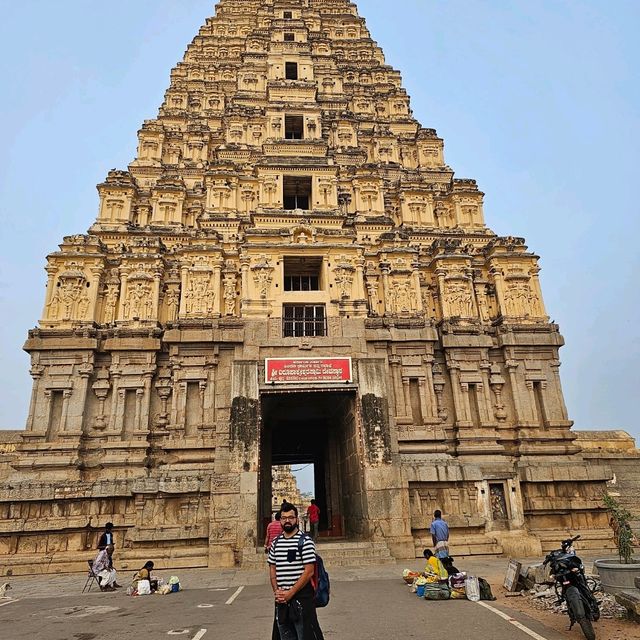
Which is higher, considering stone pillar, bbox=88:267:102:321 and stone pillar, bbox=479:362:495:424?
stone pillar, bbox=88:267:102:321

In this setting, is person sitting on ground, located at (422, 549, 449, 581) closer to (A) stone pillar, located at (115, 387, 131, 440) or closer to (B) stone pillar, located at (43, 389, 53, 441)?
(A) stone pillar, located at (115, 387, 131, 440)

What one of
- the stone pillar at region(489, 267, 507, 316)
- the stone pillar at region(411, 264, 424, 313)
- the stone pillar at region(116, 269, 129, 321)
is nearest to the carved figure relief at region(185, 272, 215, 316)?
the stone pillar at region(116, 269, 129, 321)

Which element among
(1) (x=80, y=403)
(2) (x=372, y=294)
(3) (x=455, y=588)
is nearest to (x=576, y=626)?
(3) (x=455, y=588)

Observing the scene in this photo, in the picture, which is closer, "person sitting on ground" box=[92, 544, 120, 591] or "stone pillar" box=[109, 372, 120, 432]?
"person sitting on ground" box=[92, 544, 120, 591]

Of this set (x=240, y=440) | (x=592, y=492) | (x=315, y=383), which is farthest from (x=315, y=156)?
(x=592, y=492)

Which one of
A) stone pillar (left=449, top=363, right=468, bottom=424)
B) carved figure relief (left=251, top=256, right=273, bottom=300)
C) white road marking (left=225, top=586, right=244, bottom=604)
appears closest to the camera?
white road marking (left=225, top=586, right=244, bottom=604)

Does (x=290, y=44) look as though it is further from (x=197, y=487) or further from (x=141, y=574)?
(x=141, y=574)

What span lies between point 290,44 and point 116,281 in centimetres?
2113

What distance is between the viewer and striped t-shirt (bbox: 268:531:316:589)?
214 inches

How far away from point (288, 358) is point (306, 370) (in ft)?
2.71

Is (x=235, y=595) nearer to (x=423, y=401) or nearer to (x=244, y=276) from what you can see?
(x=423, y=401)

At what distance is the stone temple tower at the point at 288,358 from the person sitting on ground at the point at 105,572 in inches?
116

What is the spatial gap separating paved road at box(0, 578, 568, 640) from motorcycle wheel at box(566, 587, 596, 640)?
0.32 m

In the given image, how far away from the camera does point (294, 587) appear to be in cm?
532
